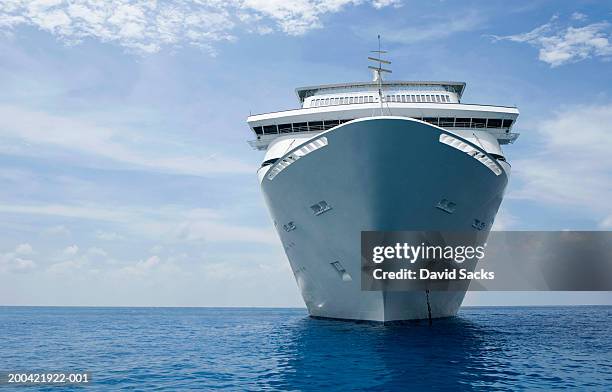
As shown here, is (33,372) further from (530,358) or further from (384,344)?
(530,358)

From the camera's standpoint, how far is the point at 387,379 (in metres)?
13.9

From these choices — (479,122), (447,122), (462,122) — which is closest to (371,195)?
(447,122)

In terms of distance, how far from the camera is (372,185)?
1988cm

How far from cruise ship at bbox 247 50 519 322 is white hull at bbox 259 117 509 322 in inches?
1.6

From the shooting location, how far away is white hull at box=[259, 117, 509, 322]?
748 inches

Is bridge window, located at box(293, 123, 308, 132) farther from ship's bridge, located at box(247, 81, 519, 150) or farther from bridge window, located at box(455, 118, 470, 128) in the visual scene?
bridge window, located at box(455, 118, 470, 128)

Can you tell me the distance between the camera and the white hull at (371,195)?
19.0 m

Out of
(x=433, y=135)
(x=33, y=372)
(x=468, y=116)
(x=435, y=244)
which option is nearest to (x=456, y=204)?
(x=435, y=244)

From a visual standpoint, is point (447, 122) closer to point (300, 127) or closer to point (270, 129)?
point (300, 127)

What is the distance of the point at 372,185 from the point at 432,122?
28.2ft

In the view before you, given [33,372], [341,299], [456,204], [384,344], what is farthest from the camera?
[341,299]

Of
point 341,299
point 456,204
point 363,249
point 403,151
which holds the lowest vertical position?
point 341,299

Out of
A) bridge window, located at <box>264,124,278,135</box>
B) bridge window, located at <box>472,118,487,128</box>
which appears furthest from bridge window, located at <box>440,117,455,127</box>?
bridge window, located at <box>264,124,278,135</box>

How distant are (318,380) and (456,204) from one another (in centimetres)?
1020
